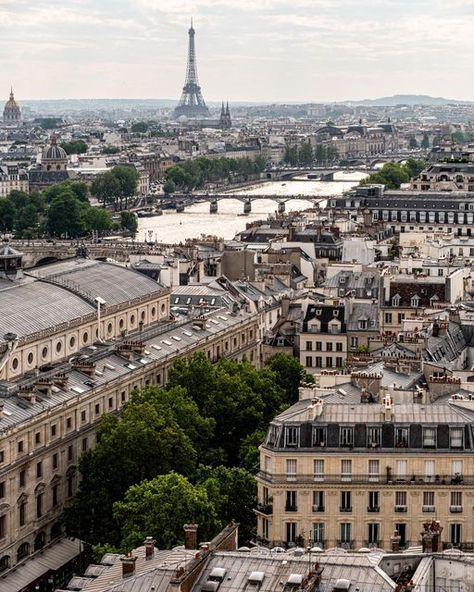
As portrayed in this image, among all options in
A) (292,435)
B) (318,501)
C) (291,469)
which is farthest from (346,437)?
(318,501)

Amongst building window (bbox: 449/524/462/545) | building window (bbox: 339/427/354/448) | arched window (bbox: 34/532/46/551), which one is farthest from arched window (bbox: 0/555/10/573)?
building window (bbox: 449/524/462/545)

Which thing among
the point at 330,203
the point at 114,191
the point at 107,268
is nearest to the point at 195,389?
the point at 107,268

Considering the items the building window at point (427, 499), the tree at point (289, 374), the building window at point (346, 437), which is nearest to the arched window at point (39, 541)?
the building window at point (346, 437)

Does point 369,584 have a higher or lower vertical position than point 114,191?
higher

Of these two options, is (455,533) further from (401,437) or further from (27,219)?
(27,219)

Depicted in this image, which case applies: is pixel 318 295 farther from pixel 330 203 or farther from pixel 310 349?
pixel 330 203

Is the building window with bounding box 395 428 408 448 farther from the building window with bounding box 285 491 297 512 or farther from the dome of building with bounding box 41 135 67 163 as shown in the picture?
the dome of building with bounding box 41 135 67 163
